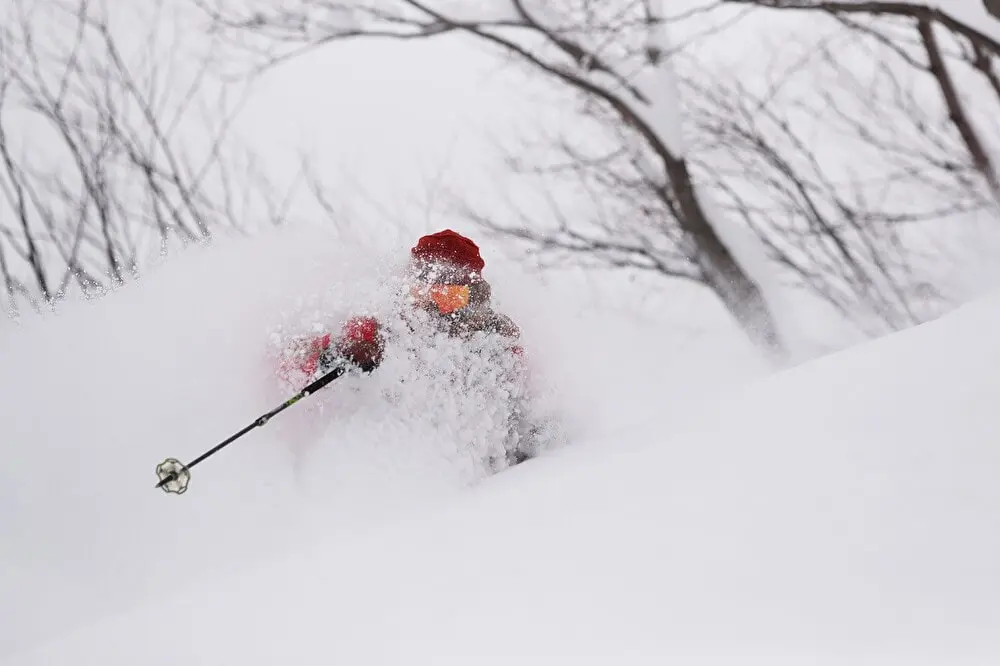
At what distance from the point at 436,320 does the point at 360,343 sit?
36 cm

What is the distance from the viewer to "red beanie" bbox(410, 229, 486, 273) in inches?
128

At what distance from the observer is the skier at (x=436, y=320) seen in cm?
311

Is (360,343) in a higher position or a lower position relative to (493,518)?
higher

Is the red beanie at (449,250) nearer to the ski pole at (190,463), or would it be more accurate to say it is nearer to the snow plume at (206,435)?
the snow plume at (206,435)

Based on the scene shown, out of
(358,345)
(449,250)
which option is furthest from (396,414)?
Answer: (449,250)

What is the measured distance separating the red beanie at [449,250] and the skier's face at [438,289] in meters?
0.04

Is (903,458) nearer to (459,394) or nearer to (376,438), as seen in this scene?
(459,394)

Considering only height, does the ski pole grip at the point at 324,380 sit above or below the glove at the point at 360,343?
below

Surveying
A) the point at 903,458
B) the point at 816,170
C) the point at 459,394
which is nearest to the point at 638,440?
the point at 459,394

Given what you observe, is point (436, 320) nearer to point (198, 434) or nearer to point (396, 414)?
point (396, 414)

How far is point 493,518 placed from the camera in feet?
8.42

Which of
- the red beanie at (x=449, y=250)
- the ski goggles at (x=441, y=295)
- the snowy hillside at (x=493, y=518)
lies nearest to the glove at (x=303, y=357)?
the snowy hillside at (x=493, y=518)

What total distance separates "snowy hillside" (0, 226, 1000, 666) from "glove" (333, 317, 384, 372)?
263 mm

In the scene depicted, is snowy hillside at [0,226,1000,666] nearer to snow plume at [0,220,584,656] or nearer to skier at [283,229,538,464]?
snow plume at [0,220,584,656]
